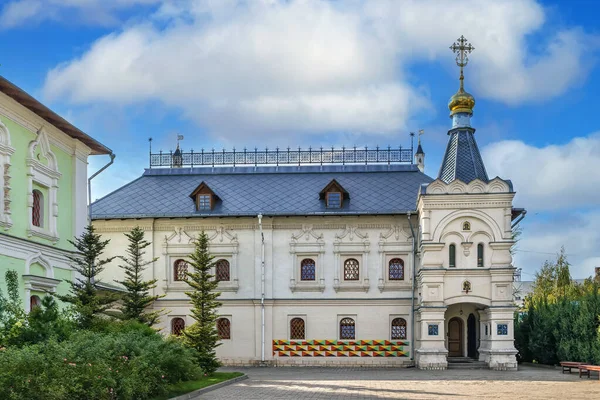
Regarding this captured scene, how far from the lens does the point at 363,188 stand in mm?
33531

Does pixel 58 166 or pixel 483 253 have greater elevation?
pixel 58 166

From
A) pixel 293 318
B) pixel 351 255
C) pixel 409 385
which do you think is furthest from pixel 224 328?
pixel 409 385

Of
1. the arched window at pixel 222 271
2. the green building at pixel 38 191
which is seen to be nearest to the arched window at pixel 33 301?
the green building at pixel 38 191

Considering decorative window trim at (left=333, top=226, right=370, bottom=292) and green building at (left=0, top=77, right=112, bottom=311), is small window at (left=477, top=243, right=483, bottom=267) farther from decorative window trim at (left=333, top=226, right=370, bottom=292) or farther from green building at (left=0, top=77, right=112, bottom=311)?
green building at (left=0, top=77, right=112, bottom=311)

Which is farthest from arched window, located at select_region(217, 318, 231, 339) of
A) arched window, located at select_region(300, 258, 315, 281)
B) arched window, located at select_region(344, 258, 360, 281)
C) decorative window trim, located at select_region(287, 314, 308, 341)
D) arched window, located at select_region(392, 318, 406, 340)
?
arched window, located at select_region(392, 318, 406, 340)

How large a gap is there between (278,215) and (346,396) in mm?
14678

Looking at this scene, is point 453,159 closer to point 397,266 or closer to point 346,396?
point 397,266

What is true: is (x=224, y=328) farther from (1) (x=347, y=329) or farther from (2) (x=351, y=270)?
(2) (x=351, y=270)

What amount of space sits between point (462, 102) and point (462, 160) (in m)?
2.92

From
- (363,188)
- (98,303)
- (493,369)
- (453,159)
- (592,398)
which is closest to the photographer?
(592,398)

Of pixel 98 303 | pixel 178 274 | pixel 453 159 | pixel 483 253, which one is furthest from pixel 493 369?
pixel 98 303

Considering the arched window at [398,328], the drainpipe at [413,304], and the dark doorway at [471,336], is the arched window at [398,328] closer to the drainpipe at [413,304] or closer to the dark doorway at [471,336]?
the drainpipe at [413,304]

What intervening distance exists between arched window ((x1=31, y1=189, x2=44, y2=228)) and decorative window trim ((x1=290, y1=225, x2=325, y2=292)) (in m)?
13.8

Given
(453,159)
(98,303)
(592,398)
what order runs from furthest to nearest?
(453,159) → (98,303) → (592,398)
